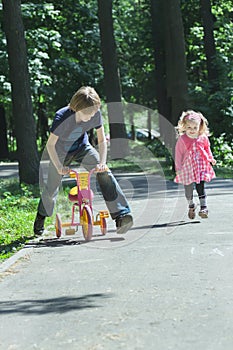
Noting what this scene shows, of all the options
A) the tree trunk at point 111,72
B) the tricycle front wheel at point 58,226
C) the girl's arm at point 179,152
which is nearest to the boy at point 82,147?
the tricycle front wheel at point 58,226

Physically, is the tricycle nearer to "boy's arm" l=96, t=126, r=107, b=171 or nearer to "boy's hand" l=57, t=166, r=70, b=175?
"boy's arm" l=96, t=126, r=107, b=171

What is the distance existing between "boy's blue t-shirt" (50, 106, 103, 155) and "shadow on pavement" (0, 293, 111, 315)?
3112 mm

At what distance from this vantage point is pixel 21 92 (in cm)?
1905

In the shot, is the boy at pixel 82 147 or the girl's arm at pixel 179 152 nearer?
the boy at pixel 82 147

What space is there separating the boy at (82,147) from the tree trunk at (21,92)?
952 cm

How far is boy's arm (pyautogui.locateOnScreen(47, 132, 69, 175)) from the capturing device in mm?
9453

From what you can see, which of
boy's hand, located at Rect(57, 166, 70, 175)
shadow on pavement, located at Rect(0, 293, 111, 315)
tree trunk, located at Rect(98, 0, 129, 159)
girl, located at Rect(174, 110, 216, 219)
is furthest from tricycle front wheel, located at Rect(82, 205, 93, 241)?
tree trunk, located at Rect(98, 0, 129, 159)

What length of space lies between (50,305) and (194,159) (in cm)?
523

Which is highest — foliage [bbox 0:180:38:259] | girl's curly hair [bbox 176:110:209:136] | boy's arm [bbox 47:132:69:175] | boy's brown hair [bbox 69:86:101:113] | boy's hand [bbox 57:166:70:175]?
boy's brown hair [bbox 69:86:101:113]

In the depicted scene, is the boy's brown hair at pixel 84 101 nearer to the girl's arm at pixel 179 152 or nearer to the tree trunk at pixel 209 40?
the girl's arm at pixel 179 152

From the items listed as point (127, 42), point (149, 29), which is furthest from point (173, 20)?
point (127, 42)

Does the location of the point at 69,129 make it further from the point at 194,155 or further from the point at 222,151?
the point at 222,151

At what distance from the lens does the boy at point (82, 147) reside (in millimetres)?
9359

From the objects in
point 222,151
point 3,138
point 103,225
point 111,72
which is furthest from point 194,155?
point 3,138
